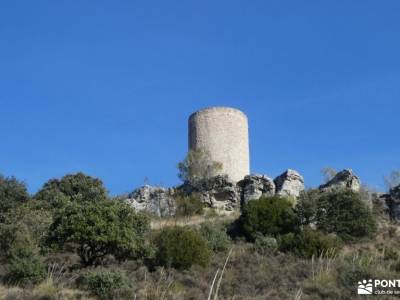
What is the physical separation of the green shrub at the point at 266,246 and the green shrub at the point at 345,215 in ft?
11.5

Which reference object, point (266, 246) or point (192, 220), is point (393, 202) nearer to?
point (192, 220)

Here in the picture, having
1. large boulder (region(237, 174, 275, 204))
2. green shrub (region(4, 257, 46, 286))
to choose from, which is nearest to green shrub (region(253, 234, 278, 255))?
green shrub (region(4, 257, 46, 286))

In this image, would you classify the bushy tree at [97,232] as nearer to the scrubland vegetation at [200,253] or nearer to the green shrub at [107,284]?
the scrubland vegetation at [200,253]

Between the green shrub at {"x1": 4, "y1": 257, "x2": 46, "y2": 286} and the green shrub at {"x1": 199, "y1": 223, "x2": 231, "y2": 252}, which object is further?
the green shrub at {"x1": 199, "y1": 223, "x2": 231, "y2": 252}

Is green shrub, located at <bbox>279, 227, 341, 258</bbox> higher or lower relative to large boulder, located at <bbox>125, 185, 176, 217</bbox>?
lower

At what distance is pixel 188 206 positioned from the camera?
105 ft

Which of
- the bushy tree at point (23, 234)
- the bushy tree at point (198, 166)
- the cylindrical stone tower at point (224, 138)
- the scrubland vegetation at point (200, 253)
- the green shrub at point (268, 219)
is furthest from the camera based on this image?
the cylindrical stone tower at point (224, 138)

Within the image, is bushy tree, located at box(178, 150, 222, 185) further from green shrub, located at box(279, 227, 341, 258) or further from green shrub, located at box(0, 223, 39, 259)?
green shrub, located at box(0, 223, 39, 259)

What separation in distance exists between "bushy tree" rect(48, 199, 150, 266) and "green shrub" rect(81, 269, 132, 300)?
318 cm

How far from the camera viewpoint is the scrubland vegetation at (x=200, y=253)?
52.2 ft

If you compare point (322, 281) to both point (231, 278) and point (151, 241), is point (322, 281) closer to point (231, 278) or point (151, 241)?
point (231, 278)

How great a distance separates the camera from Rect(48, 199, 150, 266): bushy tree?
19.3 metres

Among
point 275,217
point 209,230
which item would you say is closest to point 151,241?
A: point 209,230

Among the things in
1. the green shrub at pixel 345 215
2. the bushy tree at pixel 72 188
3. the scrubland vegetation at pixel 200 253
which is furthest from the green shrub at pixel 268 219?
the bushy tree at pixel 72 188
